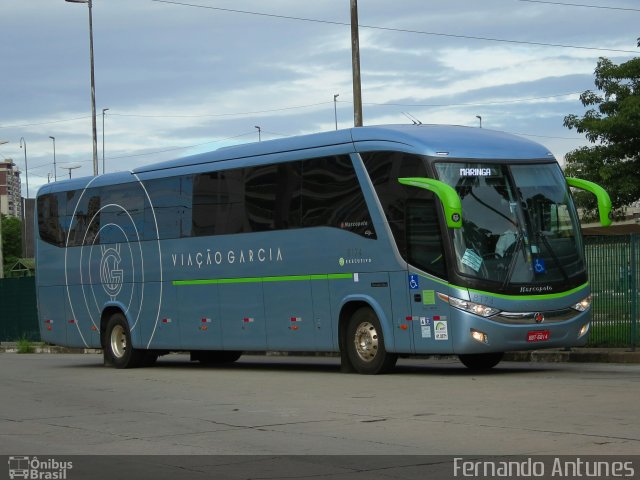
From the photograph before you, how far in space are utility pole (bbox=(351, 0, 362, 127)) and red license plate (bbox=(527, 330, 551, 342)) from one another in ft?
33.8

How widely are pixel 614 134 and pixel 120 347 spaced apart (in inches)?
579

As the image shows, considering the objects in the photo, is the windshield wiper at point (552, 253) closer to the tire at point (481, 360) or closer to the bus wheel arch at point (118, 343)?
the tire at point (481, 360)

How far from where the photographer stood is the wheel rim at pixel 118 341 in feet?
77.4

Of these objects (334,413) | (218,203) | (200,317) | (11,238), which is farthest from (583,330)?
(11,238)

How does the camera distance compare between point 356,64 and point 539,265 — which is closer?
point 539,265

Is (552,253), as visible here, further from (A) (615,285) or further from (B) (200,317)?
(B) (200,317)

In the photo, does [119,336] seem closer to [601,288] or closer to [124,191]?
[124,191]

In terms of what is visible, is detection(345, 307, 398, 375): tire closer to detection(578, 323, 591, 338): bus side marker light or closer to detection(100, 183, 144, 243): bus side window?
detection(578, 323, 591, 338): bus side marker light

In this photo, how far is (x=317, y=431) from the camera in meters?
11.4

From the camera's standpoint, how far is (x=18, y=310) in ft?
141

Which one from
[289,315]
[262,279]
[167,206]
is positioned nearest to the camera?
[289,315]

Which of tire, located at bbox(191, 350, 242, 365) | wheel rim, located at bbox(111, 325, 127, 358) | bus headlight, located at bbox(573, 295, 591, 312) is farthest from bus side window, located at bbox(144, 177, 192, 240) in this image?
bus headlight, located at bbox(573, 295, 591, 312)

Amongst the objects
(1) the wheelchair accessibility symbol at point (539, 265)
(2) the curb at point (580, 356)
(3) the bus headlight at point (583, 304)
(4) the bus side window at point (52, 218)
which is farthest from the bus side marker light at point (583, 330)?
(4) the bus side window at point (52, 218)

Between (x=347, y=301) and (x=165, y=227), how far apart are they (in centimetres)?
519
